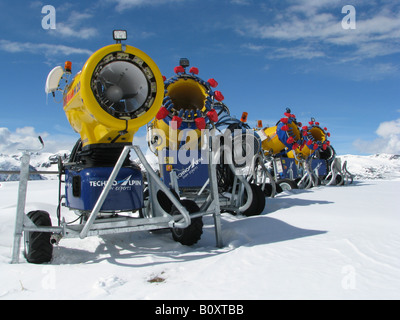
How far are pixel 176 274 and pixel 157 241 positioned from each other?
5.88 ft

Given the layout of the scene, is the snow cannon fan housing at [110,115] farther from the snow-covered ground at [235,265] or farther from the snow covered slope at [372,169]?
the snow covered slope at [372,169]

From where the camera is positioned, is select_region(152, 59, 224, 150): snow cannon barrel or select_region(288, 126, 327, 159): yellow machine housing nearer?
select_region(152, 59, 224, 150): snow cannon barrel

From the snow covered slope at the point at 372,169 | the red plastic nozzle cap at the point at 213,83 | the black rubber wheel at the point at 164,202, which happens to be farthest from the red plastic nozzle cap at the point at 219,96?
the snow covered slope at the point at 372,169

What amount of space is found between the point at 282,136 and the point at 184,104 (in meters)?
7.50

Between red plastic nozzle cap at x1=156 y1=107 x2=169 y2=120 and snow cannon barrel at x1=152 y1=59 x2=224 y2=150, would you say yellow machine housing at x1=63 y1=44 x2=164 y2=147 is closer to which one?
red plastic nozzle cap at x1=156 y1=107 x2=169 y2=120

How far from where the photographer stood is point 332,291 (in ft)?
8.08

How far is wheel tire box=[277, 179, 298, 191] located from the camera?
1225 cm

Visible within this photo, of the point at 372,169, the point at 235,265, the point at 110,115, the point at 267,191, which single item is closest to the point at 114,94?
the point at 110,115

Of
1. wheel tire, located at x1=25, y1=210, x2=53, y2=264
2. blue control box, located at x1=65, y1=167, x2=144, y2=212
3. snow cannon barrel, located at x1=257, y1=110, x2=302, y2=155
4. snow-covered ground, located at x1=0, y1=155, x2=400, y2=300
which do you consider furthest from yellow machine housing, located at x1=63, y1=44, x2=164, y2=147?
snow cannon barrel, located at x1=257, y1=110, x2=302, y2=155

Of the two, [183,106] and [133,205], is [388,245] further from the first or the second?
[183,106]

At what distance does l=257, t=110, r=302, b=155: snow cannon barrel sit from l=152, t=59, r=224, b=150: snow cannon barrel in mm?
7102

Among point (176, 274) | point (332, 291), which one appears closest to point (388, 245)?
point (332, 291)

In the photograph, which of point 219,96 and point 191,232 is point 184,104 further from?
point 191,232

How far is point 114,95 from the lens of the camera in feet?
13.9
